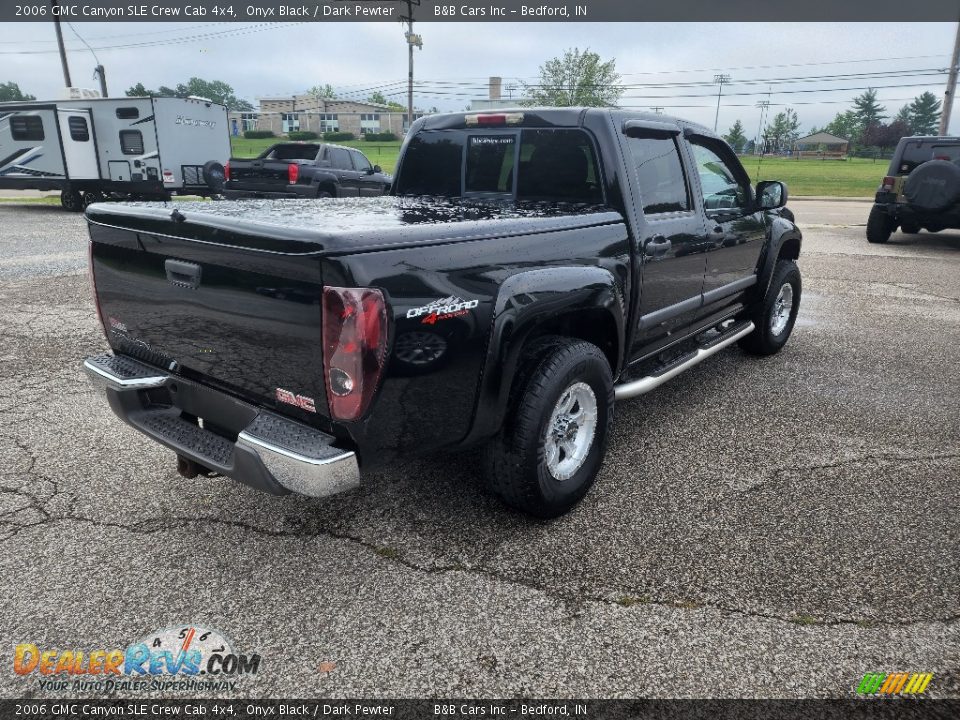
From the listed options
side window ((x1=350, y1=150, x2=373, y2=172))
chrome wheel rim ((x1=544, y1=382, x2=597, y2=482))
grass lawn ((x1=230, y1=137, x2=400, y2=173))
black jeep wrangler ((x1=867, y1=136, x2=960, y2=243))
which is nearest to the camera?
chrome wheel rim ((x1=544, y1=382, x2=597, y2=482))

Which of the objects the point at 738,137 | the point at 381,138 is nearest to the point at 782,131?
the point at 738,137

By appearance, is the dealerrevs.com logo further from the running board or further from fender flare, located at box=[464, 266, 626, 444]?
the running board

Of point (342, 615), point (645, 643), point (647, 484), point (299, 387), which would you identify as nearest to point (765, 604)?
point (645, 643)

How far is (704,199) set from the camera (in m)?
4.15

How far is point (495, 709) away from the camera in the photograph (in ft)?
6.75

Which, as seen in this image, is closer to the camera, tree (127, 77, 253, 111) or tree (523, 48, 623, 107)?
tree (523, 48, 623, 107)

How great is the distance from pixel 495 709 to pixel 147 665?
1182 mm

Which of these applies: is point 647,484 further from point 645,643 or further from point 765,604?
point 645,643

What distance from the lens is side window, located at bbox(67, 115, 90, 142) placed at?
16.5 m

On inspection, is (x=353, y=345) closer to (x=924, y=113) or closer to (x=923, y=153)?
(x=923, y=153)

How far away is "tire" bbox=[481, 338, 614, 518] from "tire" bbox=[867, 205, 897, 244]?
464 inches

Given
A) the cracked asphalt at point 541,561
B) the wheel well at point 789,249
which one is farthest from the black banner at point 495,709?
the wheel well at point 789,249

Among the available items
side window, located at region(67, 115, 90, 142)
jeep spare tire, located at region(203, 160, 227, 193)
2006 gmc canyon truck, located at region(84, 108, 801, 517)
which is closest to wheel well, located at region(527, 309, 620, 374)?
2006 gmc canyon truck, located at region(84, 108, 801, 517)

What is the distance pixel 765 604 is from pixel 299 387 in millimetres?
1924
